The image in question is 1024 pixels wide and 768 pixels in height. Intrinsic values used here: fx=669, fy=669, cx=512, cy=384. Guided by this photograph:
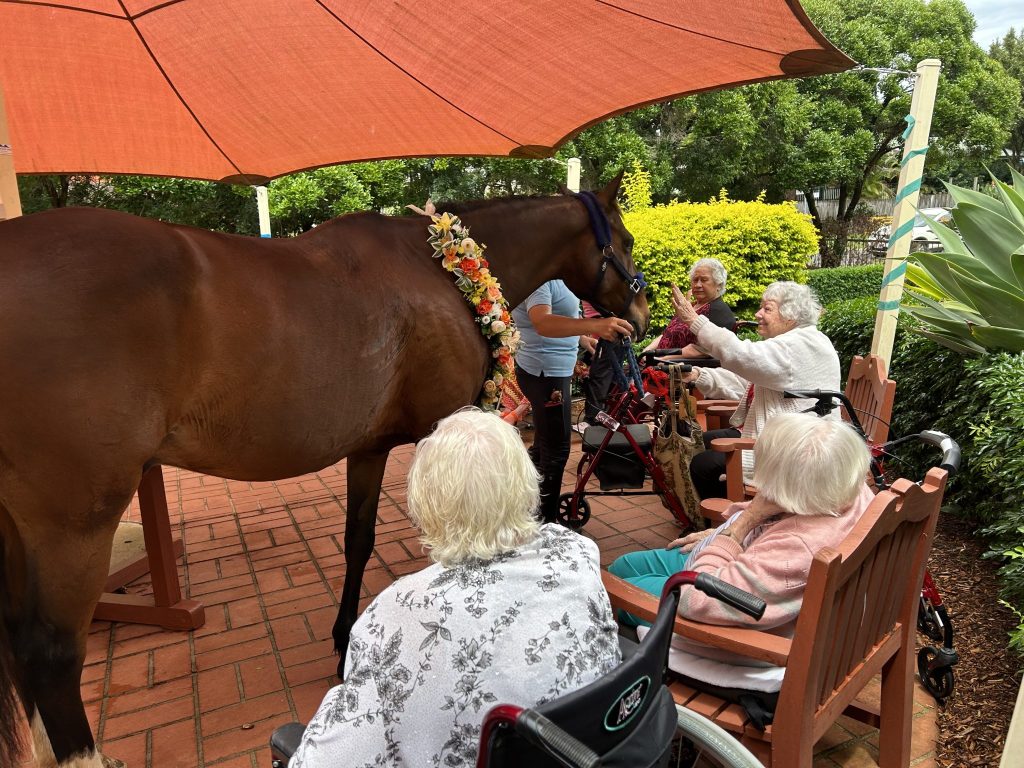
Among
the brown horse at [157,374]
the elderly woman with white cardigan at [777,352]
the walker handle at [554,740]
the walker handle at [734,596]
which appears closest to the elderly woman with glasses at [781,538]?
the walker handle at [734,596]

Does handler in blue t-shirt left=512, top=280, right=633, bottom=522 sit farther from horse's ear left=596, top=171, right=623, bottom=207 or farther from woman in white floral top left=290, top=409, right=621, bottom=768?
woman in white floral top left=290, top=409, right=621, bottom=768

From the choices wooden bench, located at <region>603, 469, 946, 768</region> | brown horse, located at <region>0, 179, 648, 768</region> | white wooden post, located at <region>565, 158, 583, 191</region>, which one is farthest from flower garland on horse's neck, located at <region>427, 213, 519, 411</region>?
white wooden post, located at <region>565, 158, 583, 191</region>

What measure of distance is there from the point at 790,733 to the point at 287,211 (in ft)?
33.2

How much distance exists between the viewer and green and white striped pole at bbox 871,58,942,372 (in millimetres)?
4121

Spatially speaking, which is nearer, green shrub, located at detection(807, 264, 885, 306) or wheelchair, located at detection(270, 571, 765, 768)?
wheelchair, located at detection(270, 571, 765, 768)

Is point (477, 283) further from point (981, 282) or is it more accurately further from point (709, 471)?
point (981, 282)

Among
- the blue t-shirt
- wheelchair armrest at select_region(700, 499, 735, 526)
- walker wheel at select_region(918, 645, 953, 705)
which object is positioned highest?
the blue t-shirt

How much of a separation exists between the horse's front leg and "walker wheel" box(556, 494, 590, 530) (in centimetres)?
148

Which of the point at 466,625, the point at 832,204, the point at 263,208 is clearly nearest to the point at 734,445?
the point at 466,625

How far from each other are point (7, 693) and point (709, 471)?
3.21 m

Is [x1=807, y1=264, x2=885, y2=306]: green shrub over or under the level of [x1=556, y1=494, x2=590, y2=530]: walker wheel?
under

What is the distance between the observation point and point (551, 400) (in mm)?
3887

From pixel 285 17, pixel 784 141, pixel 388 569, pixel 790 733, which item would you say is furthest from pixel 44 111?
pixel 784 141

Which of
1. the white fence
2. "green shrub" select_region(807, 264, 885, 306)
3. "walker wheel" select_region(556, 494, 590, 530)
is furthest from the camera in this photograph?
the white fence
